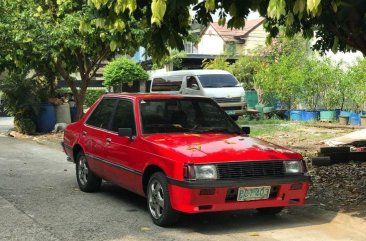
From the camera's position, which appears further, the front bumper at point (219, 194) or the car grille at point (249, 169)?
the car grille at point (249, 169)

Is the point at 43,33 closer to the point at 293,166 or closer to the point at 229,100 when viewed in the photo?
the point at 229,100

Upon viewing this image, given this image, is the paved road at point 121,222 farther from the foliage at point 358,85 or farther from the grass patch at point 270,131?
the foliage at point 358,85

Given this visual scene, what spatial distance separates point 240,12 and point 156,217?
2.51 meters

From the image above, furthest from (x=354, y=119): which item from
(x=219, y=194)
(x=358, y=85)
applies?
(x=219, y=194)

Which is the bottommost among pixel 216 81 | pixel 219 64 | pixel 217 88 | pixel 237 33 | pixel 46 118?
pixel 46 118

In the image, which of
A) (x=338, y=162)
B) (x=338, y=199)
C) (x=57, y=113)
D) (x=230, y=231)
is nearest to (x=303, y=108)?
(x=57, y=113)

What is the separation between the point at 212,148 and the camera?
6.09 meters

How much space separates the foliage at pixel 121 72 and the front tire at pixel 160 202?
22.2 metres

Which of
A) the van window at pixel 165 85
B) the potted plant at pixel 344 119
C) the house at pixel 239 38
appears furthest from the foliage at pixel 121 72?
the potted plant at pixel 344 119

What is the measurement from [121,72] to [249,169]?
22.7m

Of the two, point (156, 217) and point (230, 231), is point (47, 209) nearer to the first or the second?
point (156, 217)

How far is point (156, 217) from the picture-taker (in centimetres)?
623

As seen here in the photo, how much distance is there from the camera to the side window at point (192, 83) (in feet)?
69.2

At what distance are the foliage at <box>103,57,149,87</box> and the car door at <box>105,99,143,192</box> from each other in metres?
20.8
